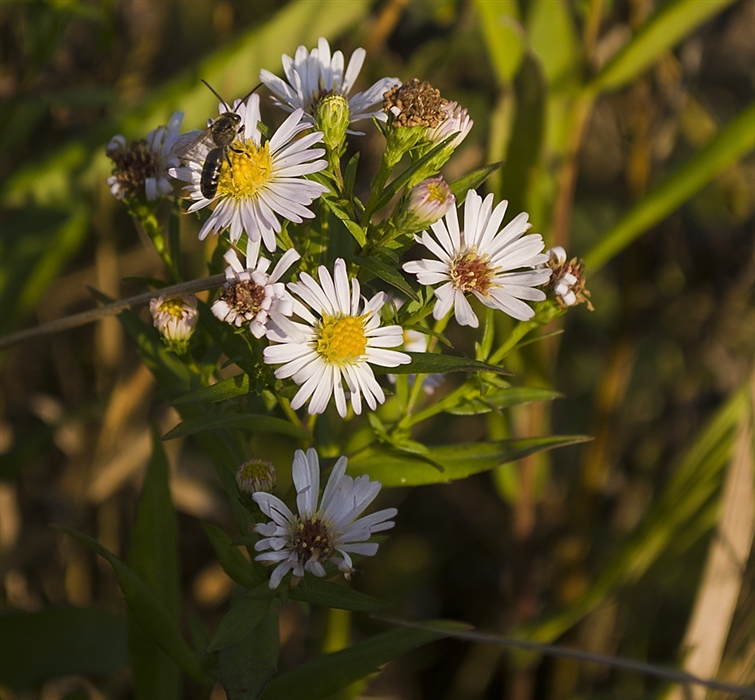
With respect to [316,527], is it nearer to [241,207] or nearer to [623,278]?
[241,207]

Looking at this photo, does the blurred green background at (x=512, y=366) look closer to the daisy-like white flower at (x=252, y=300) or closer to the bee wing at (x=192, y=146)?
the bee wing at (x=192, y=146)

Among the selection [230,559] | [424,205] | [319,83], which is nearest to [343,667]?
[230,559]

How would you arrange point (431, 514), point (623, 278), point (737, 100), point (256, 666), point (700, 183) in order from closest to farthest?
point (256, 666) < point (700, 183) < point (623, 278) < point (431, 514) < point (737, 100)

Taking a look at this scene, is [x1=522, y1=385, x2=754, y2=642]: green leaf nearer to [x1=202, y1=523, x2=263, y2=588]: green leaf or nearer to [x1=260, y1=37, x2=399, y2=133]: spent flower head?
[x1=202, y1=523, x2=263, y2=588]: green leaf

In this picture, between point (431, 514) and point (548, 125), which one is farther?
point (431, 514)

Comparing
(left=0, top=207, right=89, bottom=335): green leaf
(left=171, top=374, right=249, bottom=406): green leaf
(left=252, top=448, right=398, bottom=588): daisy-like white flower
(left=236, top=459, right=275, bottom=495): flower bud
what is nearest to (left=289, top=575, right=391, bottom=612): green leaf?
(left=252, top=448, right=398, bottom=588): daisy-like white flower

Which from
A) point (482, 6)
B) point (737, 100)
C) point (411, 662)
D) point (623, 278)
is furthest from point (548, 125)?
point (737, 100)

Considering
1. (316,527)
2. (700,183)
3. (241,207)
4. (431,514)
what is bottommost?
(316,527)

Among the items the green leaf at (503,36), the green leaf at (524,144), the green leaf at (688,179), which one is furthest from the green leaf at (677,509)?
the green leaf at (503,36)
